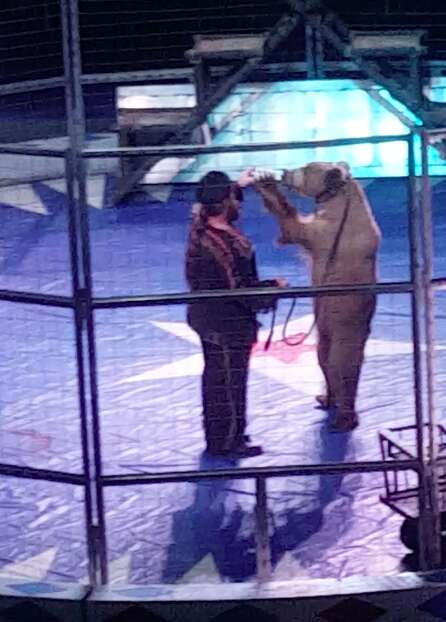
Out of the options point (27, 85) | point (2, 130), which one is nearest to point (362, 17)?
point (2, 130)

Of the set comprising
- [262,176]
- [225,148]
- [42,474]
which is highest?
[225,148]

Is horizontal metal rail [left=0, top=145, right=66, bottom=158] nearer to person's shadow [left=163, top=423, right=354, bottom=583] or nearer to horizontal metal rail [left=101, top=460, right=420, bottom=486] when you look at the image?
horizontal metal rail [left=101, top=460, right=420, bottom=486]

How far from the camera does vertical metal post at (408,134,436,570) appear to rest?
4.65 m

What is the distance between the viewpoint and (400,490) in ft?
16.8

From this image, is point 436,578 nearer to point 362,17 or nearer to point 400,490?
point 400,490

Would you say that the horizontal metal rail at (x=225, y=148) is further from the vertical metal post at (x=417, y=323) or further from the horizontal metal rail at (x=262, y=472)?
the horizontal metal rail at (x=262, y=472)

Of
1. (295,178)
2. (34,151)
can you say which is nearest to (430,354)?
(295,178)

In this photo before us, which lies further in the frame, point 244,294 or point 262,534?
point 262,534

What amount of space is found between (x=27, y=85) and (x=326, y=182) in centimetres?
141

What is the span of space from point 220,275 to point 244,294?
63 centimetres

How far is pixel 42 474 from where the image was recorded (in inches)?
191

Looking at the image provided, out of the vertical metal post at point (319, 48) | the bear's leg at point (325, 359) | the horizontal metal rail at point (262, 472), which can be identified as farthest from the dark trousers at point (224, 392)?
the vertical metal post at point (319, 48)

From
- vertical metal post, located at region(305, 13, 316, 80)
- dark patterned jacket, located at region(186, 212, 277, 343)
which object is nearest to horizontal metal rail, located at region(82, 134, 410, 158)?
dark patterned jacket, located at region(186, 212, 277, 343)

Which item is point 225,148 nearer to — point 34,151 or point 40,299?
point 34,151
